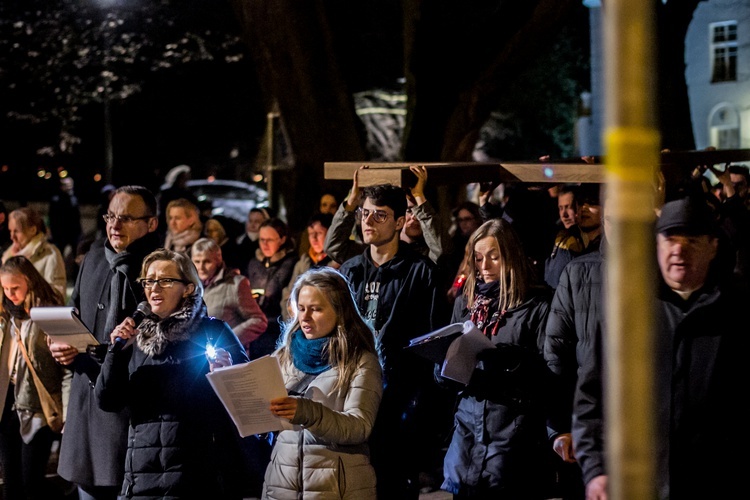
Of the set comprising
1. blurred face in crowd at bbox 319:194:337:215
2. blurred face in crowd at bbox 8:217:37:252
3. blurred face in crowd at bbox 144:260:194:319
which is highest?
blurred face in crowd at bbox 319:194:337:215

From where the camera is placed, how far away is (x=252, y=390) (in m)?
4.86

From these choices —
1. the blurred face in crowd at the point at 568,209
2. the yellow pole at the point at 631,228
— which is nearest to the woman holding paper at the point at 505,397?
the blurred face in crowd at the point at 568,209

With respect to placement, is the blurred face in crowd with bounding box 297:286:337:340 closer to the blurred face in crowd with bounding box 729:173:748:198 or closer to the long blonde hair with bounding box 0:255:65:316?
the long blonde hair with bounding box 0:255:65:316

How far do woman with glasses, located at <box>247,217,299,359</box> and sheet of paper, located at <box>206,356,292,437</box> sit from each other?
4200mm

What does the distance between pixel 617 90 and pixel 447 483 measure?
3.75m

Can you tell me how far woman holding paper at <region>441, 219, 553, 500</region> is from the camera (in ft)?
18.0

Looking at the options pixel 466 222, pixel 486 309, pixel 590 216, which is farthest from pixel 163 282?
pixel 466 222

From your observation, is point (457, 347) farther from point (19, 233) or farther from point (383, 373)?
point (19, 233)

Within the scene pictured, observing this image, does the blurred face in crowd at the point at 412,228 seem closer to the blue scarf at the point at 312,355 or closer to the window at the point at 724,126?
the blue scarf at the point at 312,355

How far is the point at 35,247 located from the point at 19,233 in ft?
0.79

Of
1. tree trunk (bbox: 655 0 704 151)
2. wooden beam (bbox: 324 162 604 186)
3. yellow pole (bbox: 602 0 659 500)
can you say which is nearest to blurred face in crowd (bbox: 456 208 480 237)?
wooden beam (bbox: 324 162 604 186)

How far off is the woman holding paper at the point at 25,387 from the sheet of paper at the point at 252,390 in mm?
2484

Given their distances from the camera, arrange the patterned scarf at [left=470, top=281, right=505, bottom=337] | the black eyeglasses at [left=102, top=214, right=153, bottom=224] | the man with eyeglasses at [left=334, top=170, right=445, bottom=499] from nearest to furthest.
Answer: the patterned scarf at [left=470, top=281, right=505, bottom=337]
the man with eyeglasses at [left=334, top=170, right=445, bottom=499]
the black eyeglasses at [left=102, top=214, right=153, bottom=224]

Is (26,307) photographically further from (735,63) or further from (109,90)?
(735,63)
